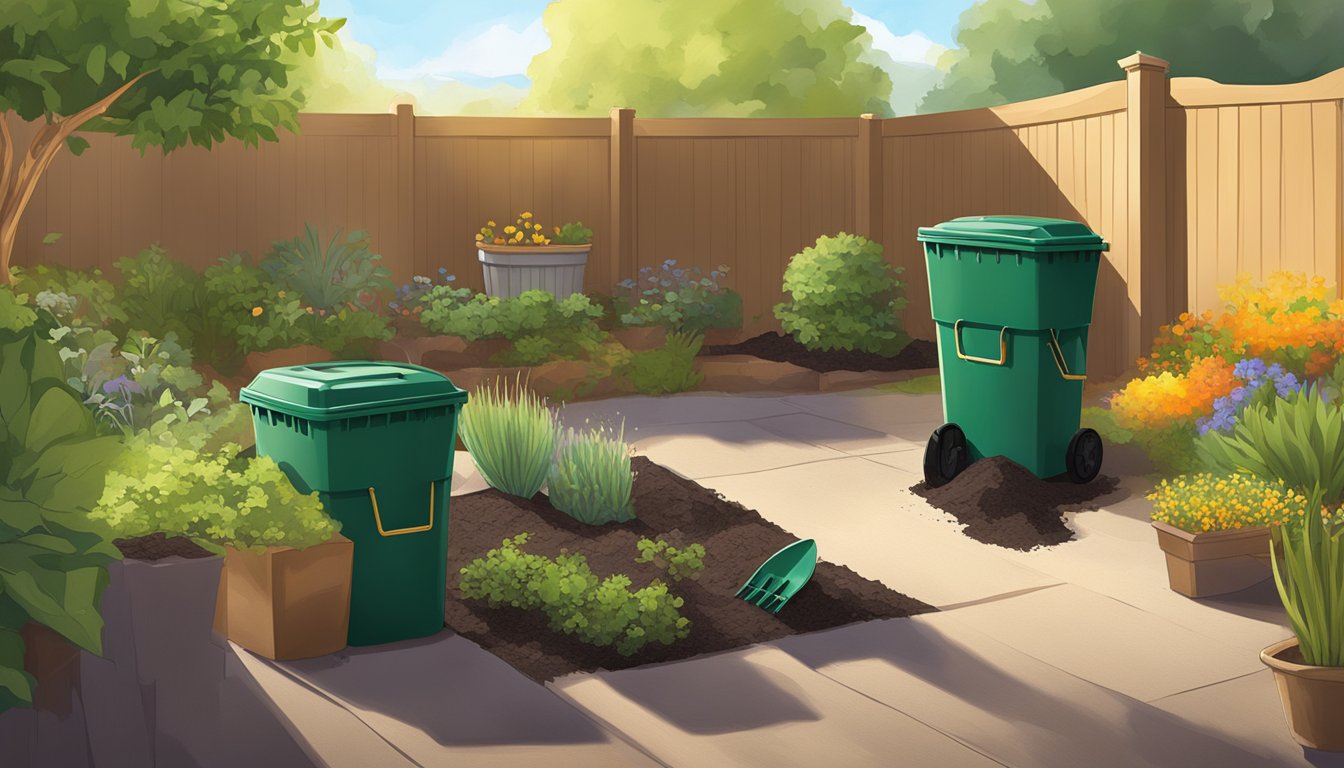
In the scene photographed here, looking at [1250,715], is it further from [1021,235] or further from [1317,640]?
[1021,235]

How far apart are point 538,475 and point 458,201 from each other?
268 inches

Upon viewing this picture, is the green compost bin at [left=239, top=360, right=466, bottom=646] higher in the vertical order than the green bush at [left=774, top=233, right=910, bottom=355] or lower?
lower

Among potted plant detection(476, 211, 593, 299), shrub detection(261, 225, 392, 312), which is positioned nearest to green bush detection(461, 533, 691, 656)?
shrub detection(261, 225, 392, 312)

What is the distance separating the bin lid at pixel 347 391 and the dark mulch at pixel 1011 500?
3.11 m

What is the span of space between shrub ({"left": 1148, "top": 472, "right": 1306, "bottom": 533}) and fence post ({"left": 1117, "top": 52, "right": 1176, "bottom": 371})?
430 centimetres

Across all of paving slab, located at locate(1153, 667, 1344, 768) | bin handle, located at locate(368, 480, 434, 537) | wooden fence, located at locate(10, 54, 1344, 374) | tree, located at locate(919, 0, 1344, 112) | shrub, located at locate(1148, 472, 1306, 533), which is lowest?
paving slab, located at locate(1153, 667, 1344, 768)

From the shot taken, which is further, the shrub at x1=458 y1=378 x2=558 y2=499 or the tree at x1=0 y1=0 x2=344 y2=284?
the tree at x1=0 y1=0 x2=344 y2=284

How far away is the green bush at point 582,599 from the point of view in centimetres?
509

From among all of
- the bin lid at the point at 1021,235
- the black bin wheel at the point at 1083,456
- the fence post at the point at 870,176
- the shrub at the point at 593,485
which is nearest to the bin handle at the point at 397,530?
the shrub at the point at 593,485

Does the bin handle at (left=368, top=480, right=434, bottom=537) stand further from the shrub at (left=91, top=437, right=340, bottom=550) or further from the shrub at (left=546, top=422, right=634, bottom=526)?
the shrub at (left=546, top=422, right=634, bottom=526)

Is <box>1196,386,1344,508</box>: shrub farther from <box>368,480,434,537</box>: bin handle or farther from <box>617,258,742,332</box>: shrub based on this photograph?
<box>617,258,742,332</box>: shrub

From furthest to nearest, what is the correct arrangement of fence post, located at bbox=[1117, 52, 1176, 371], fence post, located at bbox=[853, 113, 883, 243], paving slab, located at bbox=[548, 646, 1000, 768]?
fence post, located at bbox=[853, 113, 883, 243] → fence post, located at bbox=[1117, 52, 1176, 371] → paving slab, located at bbox=[548, 646, 1000, 768]

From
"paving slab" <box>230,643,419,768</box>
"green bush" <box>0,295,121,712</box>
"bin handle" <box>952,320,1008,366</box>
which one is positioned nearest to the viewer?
"green bush" <box>0,295,121,712</box>

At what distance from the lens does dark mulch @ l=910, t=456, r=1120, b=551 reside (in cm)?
694
